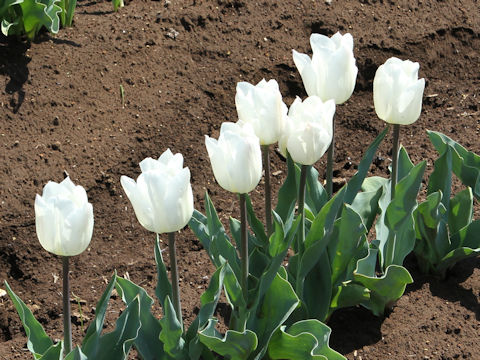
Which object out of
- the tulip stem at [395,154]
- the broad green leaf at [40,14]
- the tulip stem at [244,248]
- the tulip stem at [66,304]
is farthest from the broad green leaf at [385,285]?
the broad green leaf at [40,14]

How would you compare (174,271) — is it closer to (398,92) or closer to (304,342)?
(304,342)

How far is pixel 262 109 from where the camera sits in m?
2.26

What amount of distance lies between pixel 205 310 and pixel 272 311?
0.25m

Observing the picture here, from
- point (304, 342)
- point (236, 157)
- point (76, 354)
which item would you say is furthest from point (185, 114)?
point (76, 354)

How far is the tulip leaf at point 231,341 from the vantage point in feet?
7.38

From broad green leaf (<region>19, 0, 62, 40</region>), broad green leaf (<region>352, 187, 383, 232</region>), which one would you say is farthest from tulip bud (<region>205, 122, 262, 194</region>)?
broad green leaf (<region>19, 0, 62, 40</region>)

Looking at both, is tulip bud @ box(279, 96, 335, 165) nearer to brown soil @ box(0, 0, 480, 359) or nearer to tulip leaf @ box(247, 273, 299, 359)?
tulip leaf @ box(247, 273, 299, 359)

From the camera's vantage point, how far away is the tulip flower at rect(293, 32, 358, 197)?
2.43 m

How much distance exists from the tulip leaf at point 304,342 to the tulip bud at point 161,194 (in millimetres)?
543

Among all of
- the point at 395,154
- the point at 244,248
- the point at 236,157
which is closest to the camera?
the point at 236,157

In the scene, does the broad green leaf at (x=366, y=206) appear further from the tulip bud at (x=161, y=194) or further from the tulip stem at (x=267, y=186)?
the tulip bud at (x=161, y=194)

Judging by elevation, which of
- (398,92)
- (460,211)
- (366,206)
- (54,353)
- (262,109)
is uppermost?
(262,109)

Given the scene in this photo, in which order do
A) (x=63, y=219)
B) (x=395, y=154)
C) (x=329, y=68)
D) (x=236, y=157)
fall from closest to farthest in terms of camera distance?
(x=63, y=219)
(x=236, y=157)
(x=329, y=68)
(x=395, y=154)

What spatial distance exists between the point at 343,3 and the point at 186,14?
864 millimetres
